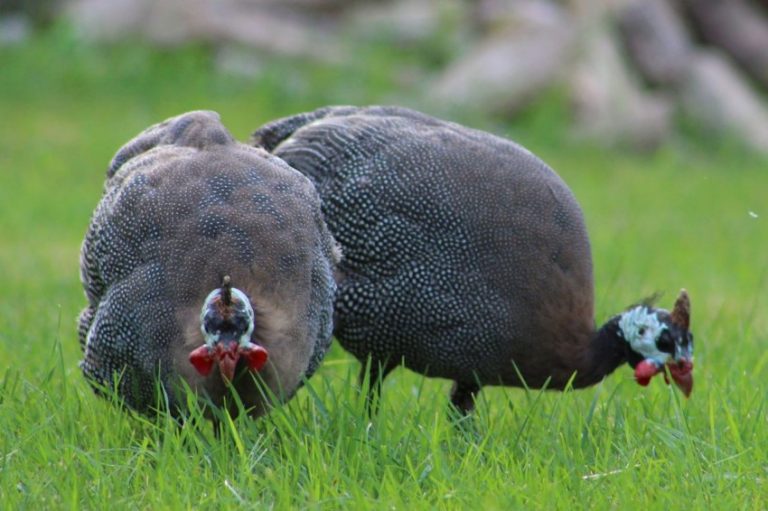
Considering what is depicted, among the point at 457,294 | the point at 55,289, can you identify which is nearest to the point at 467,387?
the point at 457,294

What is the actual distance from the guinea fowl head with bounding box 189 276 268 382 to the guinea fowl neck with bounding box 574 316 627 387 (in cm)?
127

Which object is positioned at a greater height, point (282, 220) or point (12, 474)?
point (282, 220)

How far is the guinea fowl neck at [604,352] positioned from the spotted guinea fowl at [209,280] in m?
0.86

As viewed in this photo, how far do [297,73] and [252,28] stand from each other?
633mm

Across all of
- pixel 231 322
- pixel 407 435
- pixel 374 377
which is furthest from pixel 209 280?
pixel 374 377

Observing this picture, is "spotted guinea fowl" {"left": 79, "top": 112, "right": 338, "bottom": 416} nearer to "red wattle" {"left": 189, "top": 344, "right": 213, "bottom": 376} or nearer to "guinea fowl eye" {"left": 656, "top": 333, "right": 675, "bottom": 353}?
"red wattle" {"left": 189, "top": 344, "right": 213, "bottom": 376}

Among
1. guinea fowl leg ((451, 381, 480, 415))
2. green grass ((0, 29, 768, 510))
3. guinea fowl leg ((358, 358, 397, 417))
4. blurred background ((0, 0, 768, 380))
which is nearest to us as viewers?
green grass ((0, 29, 768, 510))

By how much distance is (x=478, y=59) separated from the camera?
10.8m

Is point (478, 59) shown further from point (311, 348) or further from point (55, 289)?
point (311, 348)

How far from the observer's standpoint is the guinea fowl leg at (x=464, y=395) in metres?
4.03

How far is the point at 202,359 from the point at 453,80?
7.77 metres

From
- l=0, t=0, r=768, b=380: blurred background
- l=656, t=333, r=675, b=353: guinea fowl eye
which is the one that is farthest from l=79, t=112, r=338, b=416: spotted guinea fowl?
l=0, t=0, r=768, b=380: blurred background

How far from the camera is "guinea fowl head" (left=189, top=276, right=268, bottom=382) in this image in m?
3.04

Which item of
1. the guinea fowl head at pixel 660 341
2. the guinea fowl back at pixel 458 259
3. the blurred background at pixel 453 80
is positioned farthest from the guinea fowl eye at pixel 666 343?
the blurred background at pixel 453 80
